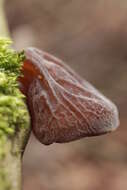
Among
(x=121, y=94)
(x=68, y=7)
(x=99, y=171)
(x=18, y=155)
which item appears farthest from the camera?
(x=68, y=7)

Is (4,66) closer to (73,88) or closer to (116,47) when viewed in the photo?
(73,88)

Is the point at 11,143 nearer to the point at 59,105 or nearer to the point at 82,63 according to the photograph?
the point at 59,105

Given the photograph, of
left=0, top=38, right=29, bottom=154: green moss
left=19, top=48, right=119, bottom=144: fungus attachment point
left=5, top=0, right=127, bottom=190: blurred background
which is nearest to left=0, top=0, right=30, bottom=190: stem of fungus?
left=0, top=38, right=29, bottom=154: green moss

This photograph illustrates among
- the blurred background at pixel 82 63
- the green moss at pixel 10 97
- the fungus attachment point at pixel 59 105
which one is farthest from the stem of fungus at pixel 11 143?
the blurred background at pixel 82 63

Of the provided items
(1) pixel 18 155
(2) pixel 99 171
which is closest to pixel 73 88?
(1) pixel 18 155

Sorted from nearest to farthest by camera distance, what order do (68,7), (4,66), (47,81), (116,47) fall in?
(4,66), (47,81), (116,47), (68,7)

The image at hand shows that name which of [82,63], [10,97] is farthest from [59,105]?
[82,63]

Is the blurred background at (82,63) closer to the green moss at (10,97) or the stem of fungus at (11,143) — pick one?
the green moss at (10,97)
